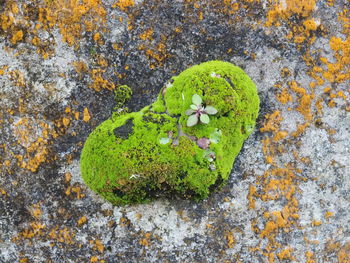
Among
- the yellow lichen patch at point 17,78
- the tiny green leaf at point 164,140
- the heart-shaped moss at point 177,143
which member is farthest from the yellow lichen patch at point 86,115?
the tiny green leaf at point 164,140

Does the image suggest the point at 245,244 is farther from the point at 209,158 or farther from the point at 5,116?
the point at 5,116

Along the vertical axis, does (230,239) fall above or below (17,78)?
below

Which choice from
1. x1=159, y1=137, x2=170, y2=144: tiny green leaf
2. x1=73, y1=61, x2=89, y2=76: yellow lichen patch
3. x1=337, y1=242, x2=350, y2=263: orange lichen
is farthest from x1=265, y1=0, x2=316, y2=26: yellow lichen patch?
x1=337, y1=242, x2=350, y2=263: orange lichen

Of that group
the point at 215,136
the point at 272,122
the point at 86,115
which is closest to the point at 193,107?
the point at 215,136

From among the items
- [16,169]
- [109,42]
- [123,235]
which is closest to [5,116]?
[16,169]

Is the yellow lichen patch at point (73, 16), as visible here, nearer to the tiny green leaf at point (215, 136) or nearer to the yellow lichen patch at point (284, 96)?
the tiny green leaf at point (215, 136)

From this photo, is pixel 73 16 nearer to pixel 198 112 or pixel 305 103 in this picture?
pixel 198 112

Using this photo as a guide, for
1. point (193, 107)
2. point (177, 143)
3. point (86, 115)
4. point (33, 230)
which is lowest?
point (33, 230)
